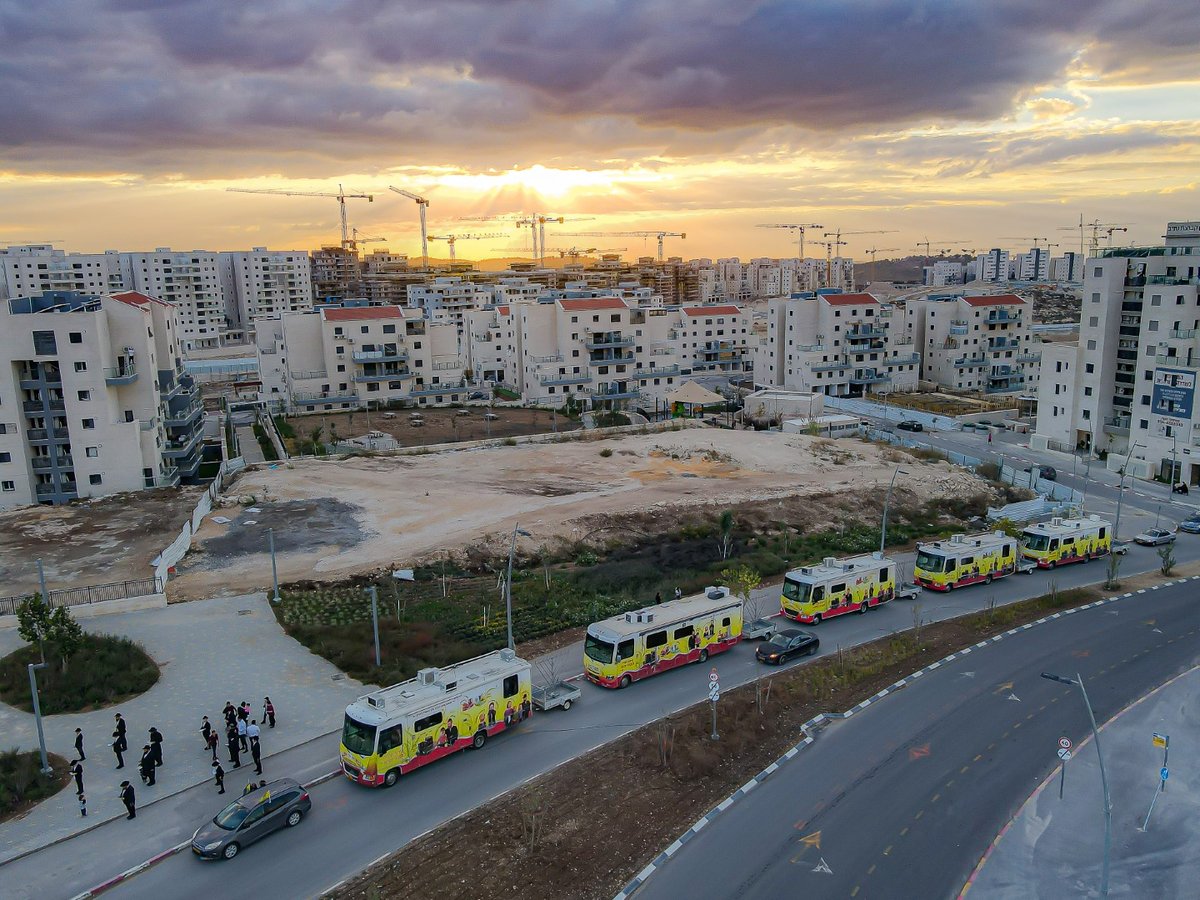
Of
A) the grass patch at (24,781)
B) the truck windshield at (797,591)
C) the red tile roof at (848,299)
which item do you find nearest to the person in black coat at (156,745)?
the grass patch at (24,781)

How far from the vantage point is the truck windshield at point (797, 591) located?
30.6 meters

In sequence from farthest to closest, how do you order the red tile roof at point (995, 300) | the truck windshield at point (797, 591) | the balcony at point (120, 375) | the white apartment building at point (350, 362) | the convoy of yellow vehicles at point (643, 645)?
the red tile roof at point (995, 300)
the white apartment building at point (350, 362)
the balcony at point (120, 375)
the truck windshield at point (797, 591)
the convoy of yellow vehicles at point (643, 645)

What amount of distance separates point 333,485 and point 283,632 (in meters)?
22.9

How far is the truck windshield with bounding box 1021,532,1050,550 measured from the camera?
37.9m

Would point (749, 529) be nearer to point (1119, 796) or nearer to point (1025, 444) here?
point (1119, 796)

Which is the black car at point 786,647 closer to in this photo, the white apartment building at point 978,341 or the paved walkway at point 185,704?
the paved walkway at point 185,704

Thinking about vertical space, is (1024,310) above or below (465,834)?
above

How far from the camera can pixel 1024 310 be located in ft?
327

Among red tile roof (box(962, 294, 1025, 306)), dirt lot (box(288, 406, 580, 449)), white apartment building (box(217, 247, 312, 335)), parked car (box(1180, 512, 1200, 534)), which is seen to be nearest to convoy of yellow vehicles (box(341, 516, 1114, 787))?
parked car (box(1180, 512, 1200, 534))

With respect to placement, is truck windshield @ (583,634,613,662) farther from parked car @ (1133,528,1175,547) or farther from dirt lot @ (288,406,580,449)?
dirt lot @ (288,406,580,449)

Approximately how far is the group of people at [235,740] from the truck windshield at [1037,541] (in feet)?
108

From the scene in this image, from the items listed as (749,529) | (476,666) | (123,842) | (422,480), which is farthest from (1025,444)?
(123,842)

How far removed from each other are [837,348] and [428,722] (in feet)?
262

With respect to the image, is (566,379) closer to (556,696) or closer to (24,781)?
(556,696)
